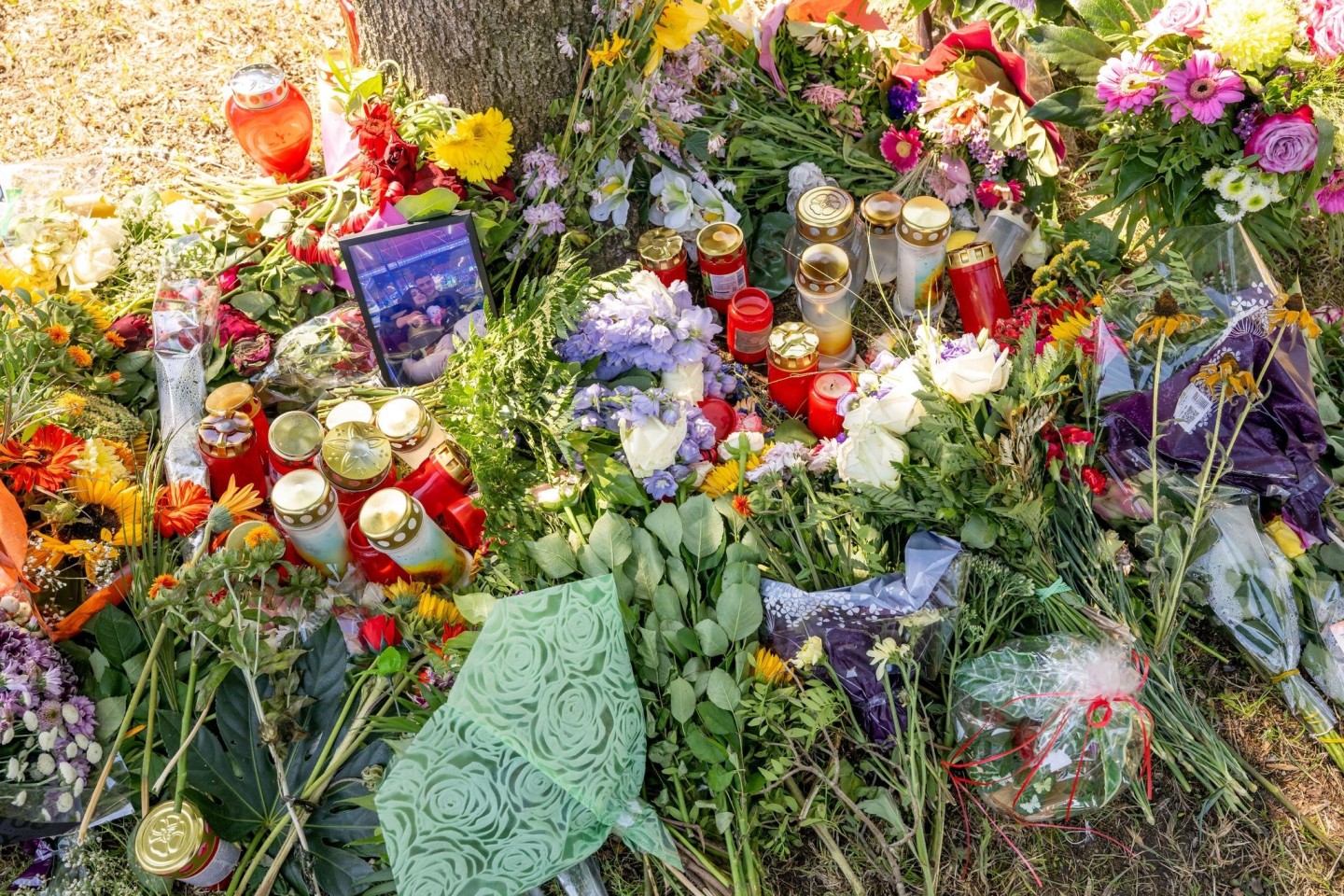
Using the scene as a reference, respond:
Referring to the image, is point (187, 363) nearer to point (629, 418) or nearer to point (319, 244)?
point (319, 244)

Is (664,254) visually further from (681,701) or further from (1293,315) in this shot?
(1293,315)

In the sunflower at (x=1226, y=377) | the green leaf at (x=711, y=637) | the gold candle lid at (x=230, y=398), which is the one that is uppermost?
the gold candle lid at (x=230, y=398)

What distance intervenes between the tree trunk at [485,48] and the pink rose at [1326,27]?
5.23 feet

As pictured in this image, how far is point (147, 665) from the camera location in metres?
1.94

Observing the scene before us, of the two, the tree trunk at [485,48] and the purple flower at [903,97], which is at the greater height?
the tree trunk at [485,48]

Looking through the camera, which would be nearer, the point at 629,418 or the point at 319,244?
the point at 629,418

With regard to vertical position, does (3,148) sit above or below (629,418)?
above

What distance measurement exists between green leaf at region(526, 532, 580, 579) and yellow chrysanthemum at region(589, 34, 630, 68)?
1189 millimetres

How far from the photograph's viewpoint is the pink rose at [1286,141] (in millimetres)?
2074

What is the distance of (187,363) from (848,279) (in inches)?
63.1

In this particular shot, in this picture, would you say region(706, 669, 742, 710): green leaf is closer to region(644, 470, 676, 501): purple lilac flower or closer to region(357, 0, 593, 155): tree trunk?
region(644, 470, 676, 501): purple lilac flower

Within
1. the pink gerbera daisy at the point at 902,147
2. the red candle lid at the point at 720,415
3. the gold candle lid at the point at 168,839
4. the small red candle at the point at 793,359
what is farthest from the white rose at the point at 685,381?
the gold candle lid at the point at 168,839

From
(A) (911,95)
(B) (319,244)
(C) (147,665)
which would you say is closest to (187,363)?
(B) (319,244)

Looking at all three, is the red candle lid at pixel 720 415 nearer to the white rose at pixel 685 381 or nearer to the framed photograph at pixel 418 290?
the white rose at pixel 685 381
